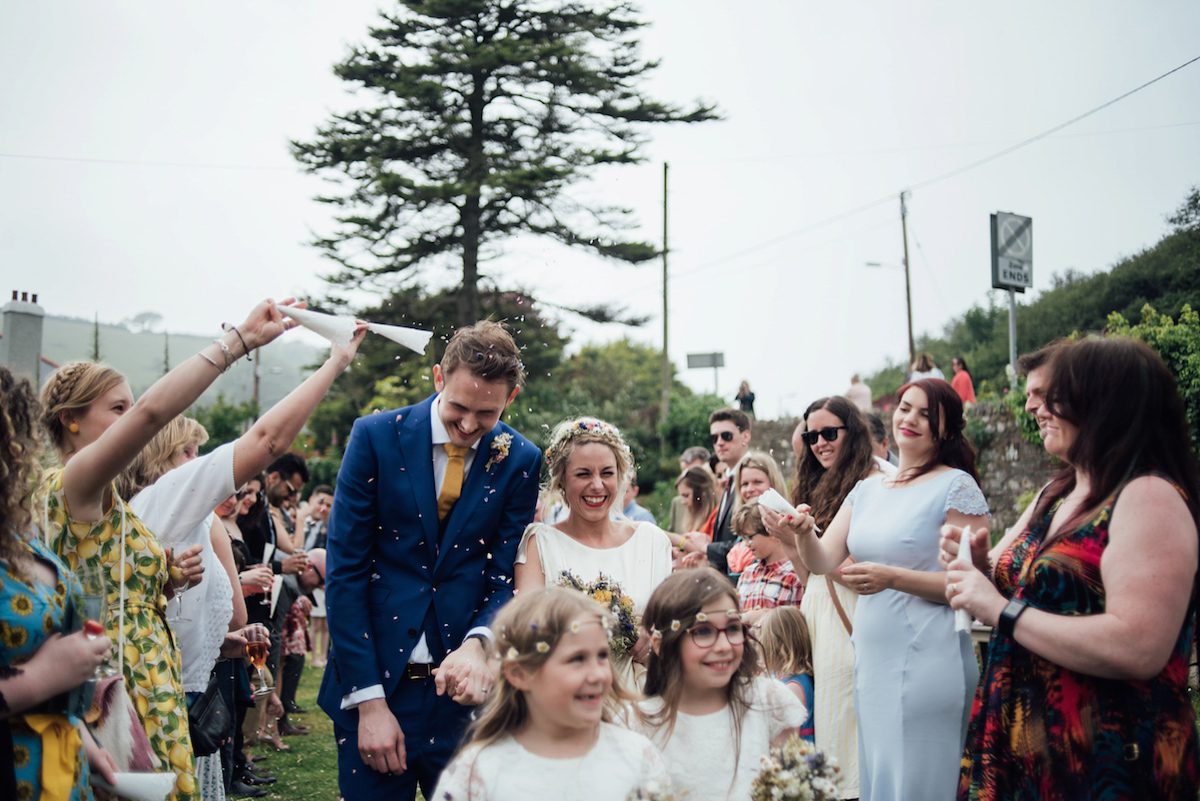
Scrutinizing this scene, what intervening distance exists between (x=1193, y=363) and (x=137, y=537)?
27.6 ft

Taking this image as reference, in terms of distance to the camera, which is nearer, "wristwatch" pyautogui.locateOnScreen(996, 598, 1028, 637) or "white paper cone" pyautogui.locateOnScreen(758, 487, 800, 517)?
"wristwatch" pyautogui.locateOnScreen(996, 598, 1028, 637)

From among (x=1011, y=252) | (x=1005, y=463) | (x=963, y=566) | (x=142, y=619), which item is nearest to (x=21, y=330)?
(x=142, y=619)

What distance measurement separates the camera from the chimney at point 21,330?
9.91m

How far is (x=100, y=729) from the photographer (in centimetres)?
225

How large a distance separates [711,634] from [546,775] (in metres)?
0.73

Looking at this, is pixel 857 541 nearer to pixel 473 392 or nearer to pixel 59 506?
pixel 473 392

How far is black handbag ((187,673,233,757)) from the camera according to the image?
3.22m

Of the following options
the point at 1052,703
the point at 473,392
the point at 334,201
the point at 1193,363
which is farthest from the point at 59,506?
the point at 334,201

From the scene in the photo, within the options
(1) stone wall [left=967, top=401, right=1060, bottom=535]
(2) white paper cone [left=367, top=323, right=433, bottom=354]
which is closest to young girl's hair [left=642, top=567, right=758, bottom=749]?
(2) white paper cone [left=367, top=323, right=433, bottom=354]

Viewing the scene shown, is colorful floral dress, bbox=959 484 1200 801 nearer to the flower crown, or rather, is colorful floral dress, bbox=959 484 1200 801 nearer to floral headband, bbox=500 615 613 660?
floral headband, bbox=500 615 613 660

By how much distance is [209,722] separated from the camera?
3.28 metres

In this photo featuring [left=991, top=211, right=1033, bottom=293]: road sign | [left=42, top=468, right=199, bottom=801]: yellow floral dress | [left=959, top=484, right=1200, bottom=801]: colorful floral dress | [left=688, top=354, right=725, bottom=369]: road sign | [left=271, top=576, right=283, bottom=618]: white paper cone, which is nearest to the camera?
[left=959, top=484, right=1200, bottom=801]: colorful floral dress

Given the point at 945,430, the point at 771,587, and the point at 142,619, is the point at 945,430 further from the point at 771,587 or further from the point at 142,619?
the point at 142,619

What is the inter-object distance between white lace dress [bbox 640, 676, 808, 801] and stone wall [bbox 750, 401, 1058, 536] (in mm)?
10174
